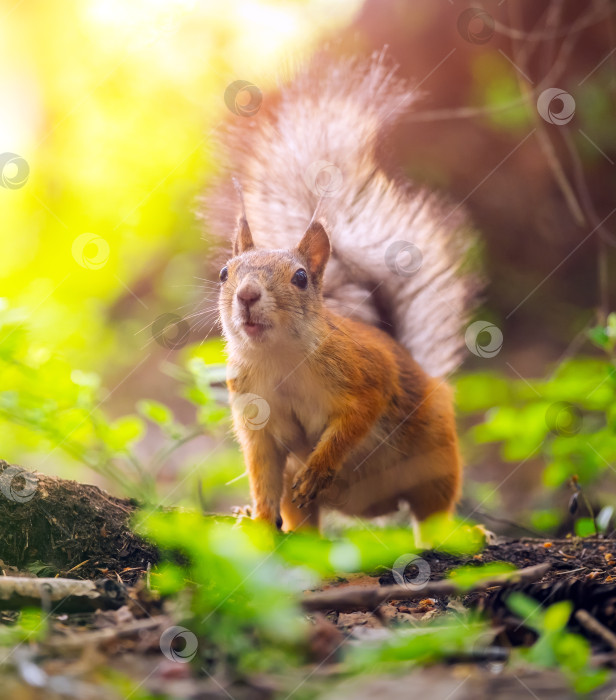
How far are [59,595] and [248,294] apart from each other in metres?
1.02

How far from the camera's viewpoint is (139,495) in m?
2.48

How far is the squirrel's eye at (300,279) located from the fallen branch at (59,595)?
114 cm

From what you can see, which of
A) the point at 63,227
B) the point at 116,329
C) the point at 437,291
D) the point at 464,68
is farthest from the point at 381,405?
the point at 116,329

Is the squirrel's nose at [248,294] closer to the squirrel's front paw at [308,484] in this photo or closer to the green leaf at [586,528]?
the squirrel's front paw at [308,484]

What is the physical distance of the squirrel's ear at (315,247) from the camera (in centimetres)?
233

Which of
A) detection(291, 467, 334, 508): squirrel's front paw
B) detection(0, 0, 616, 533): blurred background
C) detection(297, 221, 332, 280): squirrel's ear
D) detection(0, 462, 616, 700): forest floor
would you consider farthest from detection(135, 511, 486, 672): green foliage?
detection(0, 0, 616, 533): blurred background

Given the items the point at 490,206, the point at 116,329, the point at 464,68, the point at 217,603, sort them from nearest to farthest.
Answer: the point at 217,603 < the point at 464,68 < the point at 490,206 < the point at 116,329

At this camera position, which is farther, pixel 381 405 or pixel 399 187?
pixel 399 187

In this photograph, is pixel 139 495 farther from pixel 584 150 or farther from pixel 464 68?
pixel 584 150

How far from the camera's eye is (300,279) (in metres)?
2.24

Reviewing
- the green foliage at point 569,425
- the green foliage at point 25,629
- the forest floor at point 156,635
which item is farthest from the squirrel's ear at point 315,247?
the green foliage at point 25,629

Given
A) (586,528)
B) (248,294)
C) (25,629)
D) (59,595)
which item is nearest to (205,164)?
(248,294)

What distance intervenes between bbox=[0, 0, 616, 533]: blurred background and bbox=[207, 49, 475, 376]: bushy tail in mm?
726

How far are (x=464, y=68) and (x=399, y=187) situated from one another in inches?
90.1
